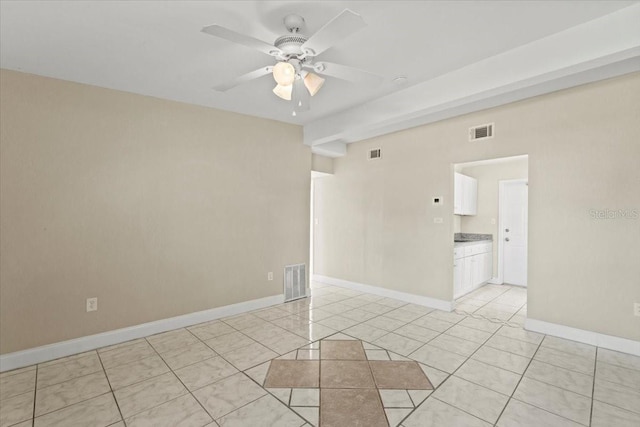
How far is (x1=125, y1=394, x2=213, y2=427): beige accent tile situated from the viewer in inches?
74.4

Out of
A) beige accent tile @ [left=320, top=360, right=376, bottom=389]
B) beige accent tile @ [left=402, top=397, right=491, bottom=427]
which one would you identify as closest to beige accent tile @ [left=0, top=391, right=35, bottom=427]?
beige accent tile @ [left=320, top=360, right=376, bottom=389]

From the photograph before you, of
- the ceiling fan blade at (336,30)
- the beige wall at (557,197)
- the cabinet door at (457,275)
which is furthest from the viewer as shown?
the cabinet door at (457,275)

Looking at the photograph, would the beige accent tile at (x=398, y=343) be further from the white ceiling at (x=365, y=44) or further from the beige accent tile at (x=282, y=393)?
the white ceiling at (x=365, y=44)

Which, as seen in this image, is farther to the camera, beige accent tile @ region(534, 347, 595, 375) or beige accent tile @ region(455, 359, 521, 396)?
beige accent tile @ region(534, 347, 595, 375)

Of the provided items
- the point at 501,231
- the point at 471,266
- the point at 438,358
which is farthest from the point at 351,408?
the point at 501,231

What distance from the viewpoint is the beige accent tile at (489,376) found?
2.28 meters

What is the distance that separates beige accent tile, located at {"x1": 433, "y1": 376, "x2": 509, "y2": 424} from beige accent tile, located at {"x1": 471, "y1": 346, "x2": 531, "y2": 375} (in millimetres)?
489

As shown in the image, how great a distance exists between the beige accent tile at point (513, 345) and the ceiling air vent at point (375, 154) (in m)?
3.15

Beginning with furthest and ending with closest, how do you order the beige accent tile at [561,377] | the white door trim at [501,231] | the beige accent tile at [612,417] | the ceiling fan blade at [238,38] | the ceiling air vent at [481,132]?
the white door trim at [501,231] → the ceiling air vent at [481,132] → the beige accent tile at [561,377] → the beige accent tile at [612,417] → the ceiling fan blade at [238,38]

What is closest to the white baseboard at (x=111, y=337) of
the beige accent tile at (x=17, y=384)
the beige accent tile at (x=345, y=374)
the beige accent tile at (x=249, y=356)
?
the beige accent tile at (x=17, y=384)

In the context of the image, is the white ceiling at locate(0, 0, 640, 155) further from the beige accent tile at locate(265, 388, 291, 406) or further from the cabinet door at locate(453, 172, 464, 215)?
the beige accent tile at locate(265, 388, 291, 406)

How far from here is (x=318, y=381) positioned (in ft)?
7.80

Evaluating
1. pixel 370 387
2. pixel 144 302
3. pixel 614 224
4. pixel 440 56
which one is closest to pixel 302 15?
pixel 440 56

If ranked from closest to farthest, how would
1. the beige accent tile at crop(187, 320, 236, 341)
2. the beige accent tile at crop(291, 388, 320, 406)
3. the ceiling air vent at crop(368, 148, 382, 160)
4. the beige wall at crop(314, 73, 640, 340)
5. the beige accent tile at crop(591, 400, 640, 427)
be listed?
the beige accent tile at crop(591, 400, 640, 427), the beige accent tile at crop(291, 388, 320, 406), the beige wall at crop(314, 73, 640, 340), the beige accent tile at crop(187, 320, 236, 341), the ceiling air vent at crop(368, 148, 382, 160)
